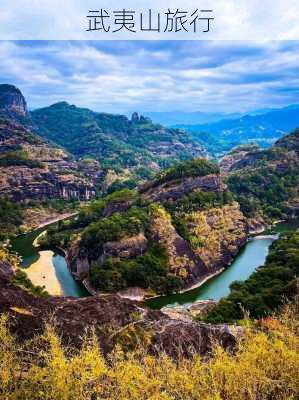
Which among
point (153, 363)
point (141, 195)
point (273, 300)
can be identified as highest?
point (141, 195)

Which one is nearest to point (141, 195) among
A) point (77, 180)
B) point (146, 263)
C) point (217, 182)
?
point (217, 182)

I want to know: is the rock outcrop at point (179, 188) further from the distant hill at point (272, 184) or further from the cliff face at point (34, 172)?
the cliff face at point (34, 172)

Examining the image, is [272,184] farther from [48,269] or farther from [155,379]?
[155,379]

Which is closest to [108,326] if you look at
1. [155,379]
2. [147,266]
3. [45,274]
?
[155,379]

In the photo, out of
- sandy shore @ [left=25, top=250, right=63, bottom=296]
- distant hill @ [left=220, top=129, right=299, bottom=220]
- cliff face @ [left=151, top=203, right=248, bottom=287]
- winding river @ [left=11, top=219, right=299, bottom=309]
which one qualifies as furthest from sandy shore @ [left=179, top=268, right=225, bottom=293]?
distant hill @ [left=220, top=129, right=299, bottom=220]

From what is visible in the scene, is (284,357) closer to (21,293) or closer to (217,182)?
(21,293)

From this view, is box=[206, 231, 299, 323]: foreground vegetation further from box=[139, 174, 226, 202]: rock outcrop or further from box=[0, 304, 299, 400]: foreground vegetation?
box=[139, 174, 226, 202]: rock outcrop
